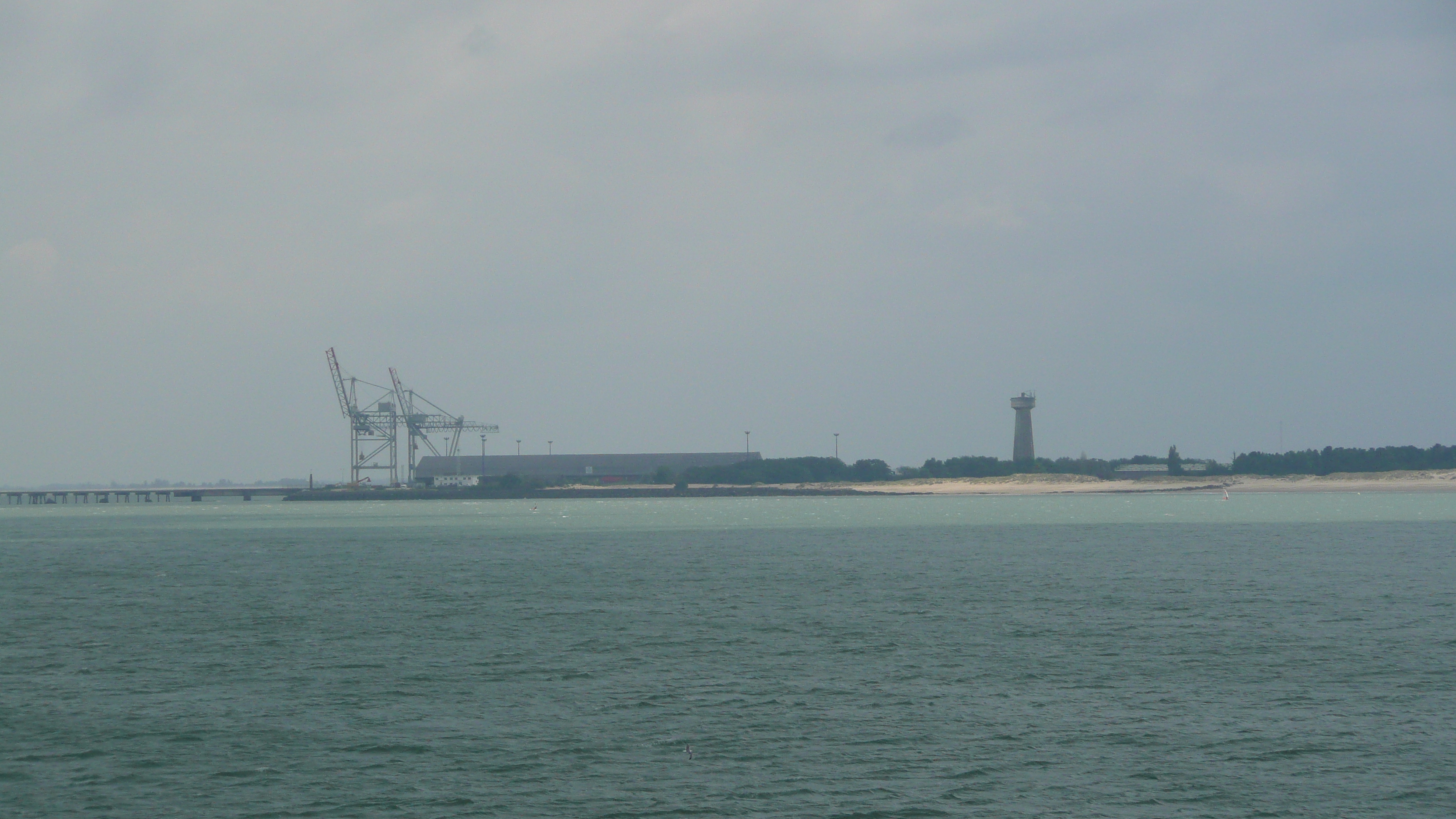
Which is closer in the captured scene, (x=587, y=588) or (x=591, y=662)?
(x=591, y=662)

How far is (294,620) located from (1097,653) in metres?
26.1

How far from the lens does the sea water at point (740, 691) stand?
1945 centimetres

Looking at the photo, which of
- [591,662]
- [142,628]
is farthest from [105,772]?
[142,628]

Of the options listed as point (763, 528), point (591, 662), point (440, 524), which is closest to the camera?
point (591, 662)

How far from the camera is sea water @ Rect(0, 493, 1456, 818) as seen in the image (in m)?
19.5

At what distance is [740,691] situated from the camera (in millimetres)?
27516

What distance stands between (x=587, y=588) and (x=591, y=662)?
20.9 m

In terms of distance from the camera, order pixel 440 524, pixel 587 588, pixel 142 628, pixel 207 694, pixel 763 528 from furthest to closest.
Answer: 1. pixel 440 524
2. pixel 763 528
3. pixel 587 588
4. pixel 142 628
5. pixel 207 694

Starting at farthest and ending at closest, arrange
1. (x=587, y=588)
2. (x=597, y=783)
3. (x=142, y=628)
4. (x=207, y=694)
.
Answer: (x=587, y=588) → (x=142, y=628) → (x=207, y=694) → (x=597, y=783)

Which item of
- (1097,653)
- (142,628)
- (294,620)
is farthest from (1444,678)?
(142,628)

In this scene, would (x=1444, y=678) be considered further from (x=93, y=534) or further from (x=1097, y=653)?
(x=93, y=534)

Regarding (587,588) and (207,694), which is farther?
(587,588)

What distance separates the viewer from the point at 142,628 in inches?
1566

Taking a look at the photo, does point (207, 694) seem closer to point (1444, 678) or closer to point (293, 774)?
point (293, 774)
